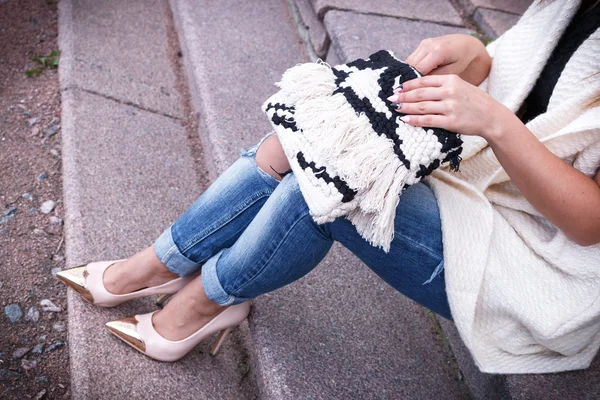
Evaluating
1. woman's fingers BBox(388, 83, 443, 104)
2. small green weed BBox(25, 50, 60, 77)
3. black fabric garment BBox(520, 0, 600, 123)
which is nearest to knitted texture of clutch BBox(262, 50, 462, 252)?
woman's fingers BBox(388, 83, 443, 104)

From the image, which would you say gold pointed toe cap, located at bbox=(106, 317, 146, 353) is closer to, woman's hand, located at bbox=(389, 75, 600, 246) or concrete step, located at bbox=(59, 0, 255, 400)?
concrete step, located at bbox=(59, 0, 255, 400)

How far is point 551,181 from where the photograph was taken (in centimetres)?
95

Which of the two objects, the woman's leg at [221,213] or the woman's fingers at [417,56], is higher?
the woman's fingers at [417,56]

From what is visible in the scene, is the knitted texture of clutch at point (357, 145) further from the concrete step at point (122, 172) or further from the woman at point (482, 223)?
the concrete step at point (122, 172)

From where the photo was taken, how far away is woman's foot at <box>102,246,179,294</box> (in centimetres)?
138

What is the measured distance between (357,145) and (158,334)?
0.73 meters

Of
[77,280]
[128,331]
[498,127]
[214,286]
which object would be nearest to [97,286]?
[77,280]

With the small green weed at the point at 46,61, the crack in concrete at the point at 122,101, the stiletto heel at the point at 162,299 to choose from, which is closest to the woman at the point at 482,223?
the stiletto heel at the point at 162,299

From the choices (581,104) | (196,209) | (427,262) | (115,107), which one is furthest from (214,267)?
(115,107)

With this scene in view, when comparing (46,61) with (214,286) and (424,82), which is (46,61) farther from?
(424,82)

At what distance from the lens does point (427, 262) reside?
110 cm

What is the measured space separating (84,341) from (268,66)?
4.81 feet

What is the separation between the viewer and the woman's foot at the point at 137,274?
1.38 m

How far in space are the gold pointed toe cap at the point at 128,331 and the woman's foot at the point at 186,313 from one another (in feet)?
0.17
